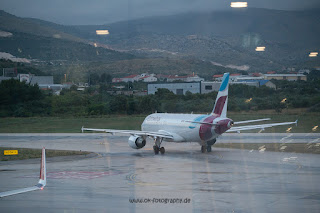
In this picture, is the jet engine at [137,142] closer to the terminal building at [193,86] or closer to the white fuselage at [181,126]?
the white fuselage at [181,126]

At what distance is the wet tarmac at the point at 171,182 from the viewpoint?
19.2 meters

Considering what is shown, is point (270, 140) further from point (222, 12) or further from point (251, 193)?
point (222, 12)

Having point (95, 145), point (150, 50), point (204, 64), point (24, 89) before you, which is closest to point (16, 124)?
point (24, 89)

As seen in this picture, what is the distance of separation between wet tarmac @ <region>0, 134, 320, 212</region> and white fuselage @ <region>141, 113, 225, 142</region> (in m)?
1.74

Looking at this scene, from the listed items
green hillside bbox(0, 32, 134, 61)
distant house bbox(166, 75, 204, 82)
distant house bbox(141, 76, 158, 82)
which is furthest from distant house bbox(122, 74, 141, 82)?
green hillside bbox(0, 32, 134, 61)

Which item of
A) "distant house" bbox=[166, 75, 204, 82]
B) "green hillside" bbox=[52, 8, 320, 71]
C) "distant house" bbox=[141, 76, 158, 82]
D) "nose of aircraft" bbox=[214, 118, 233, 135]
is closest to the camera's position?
"nose of aircraft" bbox=[214, 118, 233, 135]

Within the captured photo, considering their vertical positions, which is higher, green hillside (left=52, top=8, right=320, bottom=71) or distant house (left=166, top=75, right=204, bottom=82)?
green hillside (left=52, top=8, right=320, bottom=71)

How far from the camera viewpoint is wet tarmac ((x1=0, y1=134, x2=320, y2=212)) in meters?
19.2

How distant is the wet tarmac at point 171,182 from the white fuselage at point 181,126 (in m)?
1.74

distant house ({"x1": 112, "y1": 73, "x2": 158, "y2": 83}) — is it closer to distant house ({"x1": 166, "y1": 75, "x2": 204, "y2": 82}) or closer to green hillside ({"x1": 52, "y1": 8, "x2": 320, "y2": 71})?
distant house ({"x1": 166, "y1": 75, "x2": 204, "y2": 82})

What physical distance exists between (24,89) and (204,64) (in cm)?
5113

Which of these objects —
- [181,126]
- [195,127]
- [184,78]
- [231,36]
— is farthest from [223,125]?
[184,78]

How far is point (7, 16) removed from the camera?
500ft

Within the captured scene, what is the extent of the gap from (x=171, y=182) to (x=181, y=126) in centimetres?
1536
